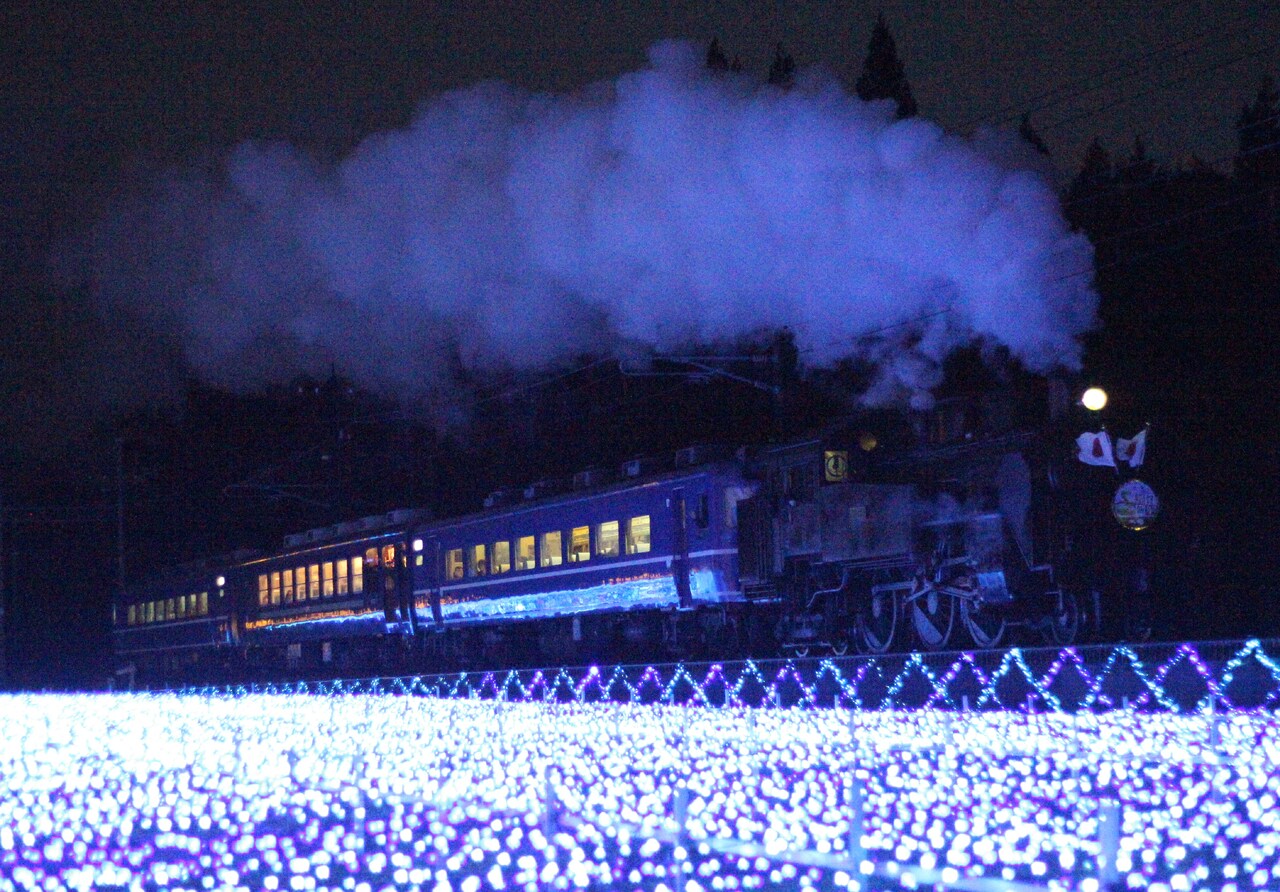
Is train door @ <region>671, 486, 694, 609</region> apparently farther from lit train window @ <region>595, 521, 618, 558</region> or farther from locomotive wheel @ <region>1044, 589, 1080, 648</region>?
locomotive wheel @ <region>1044, 589, 1080, 648</region>

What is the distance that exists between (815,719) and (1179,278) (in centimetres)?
1837

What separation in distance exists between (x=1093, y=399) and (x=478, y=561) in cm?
1265

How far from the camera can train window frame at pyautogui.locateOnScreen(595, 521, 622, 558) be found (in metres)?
22.7

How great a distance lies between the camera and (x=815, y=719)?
14086 mm

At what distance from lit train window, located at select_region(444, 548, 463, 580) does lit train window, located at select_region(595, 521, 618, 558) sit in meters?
4.55

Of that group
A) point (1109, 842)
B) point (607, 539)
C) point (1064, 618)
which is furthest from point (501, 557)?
point (1109, 842)

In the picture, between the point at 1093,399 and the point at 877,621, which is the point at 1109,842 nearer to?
the point at 1093,399

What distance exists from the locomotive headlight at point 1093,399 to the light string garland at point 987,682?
2754mm

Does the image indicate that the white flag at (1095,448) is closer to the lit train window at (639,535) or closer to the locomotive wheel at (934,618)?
the locomotive wheel at (934,618)

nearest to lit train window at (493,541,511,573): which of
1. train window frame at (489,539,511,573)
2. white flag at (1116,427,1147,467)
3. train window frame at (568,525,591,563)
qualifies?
train window frame at (489,539,511,573)

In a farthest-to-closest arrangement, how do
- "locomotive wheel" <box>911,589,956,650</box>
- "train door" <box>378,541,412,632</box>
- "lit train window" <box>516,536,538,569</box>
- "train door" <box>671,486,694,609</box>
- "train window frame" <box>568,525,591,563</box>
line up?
"train door" <box>378,541,412,632</box>, "lit train window" <box>516,536,538,569</box>, "train window frame" <box>568,525,591,563</box>, "train door" <box>671,486,694,609</box>, "locomotive wheel" <box>911,589,956,650</box>

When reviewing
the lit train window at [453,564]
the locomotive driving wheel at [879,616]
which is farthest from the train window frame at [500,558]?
the locomotive driving wheel at [879,616]

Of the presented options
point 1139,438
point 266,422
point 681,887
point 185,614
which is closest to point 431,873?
point 681,887

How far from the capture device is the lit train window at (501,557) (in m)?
25.5
